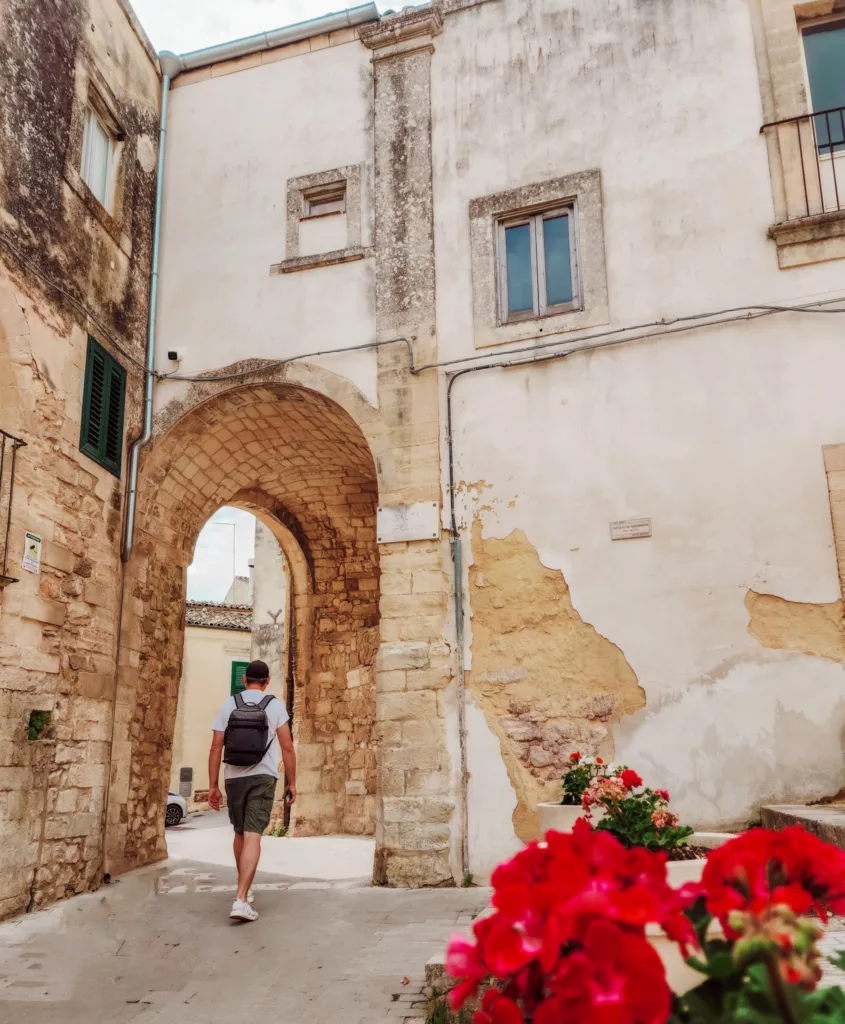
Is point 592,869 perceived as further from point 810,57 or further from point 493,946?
point 810,57

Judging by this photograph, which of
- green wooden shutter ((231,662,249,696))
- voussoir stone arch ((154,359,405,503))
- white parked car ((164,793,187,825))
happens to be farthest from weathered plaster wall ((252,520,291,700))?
voussoir stone arch ((154,359,405,503))

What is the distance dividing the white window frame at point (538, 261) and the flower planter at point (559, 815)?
11.9 feet

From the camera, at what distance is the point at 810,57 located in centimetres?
696

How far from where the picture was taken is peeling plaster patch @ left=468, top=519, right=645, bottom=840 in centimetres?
610

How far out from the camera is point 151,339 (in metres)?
7.90

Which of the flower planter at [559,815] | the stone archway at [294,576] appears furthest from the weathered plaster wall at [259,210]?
the flower planter at [559,815]

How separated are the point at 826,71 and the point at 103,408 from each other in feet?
19.9

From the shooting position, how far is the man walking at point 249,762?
525cm

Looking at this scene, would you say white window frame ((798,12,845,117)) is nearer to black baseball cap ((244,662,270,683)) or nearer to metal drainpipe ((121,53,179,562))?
metal drainpipe ((121,53,179,562))

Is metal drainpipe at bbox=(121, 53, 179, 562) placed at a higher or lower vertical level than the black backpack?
higher

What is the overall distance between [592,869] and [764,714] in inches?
198

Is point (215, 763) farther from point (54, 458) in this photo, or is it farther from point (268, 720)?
point (54, 458)

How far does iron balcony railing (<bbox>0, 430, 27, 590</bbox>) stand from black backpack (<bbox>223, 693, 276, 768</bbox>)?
1.63 meters

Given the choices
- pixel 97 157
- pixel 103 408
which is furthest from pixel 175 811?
pixel 97 157
